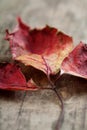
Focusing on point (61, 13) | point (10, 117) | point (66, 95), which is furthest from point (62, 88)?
point (61, 13)

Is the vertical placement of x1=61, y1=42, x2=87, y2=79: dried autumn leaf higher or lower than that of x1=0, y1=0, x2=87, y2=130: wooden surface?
higher

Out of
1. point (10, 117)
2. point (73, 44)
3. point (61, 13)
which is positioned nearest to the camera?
point (10, 117)

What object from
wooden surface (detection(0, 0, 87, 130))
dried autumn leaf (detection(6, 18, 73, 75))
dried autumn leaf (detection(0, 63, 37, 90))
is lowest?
wooden surface (detection(0, 0, 87, 130))

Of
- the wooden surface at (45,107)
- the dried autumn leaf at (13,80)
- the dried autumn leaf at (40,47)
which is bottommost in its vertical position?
the wooden surface at (45,107)

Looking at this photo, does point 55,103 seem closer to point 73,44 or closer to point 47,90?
point 47,90
